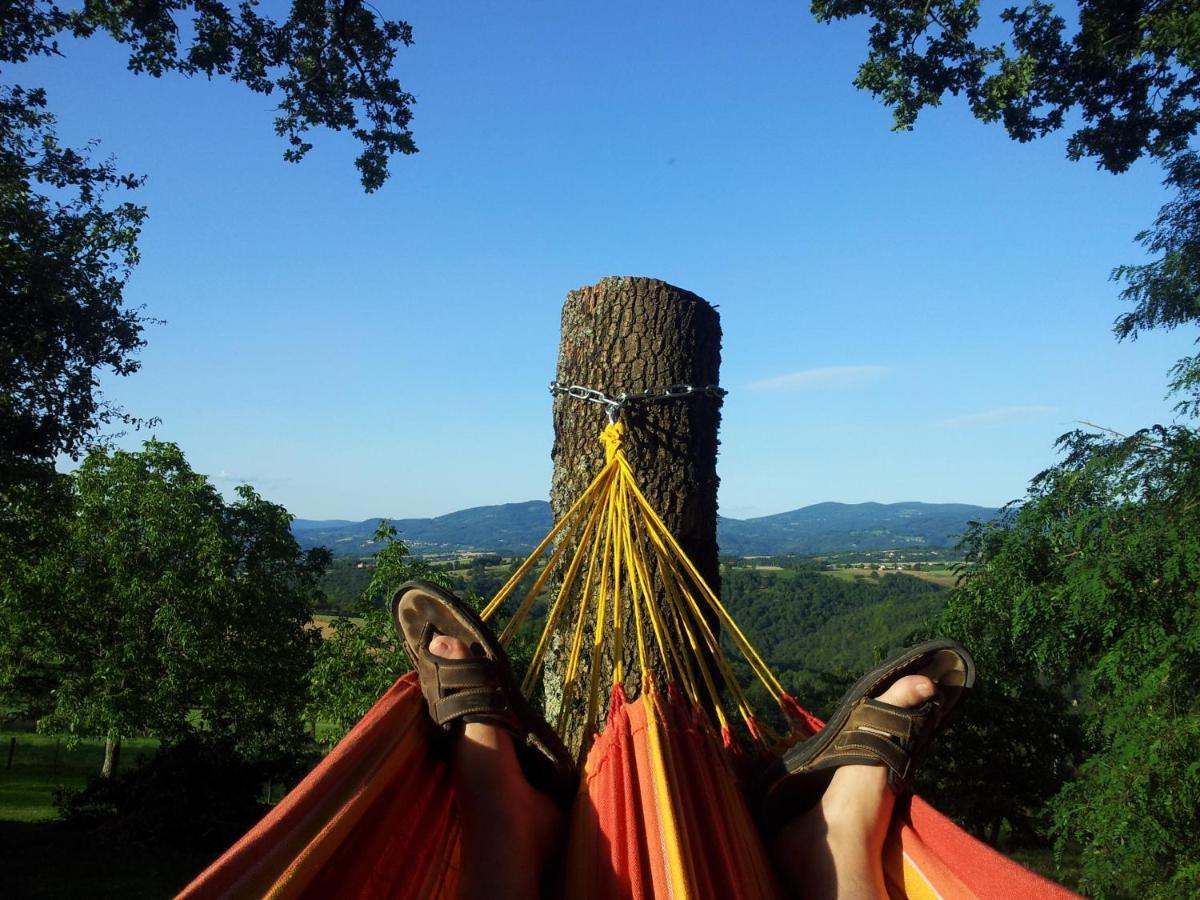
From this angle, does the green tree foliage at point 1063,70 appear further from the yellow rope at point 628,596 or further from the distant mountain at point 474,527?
the distant mountain at point 474,527

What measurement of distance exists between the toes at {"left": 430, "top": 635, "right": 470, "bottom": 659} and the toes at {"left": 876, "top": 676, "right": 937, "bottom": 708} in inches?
24.7

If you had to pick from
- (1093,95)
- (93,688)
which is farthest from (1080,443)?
(93,688)

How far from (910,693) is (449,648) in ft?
2.28

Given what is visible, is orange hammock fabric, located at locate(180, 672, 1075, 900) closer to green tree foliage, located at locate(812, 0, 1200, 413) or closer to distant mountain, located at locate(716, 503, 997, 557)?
green tree foliage, located at locate(812, 0, 1200, 413)

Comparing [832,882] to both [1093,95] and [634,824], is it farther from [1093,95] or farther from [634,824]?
[1093,95]

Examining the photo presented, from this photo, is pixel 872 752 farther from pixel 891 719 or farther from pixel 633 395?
pixel 633 395

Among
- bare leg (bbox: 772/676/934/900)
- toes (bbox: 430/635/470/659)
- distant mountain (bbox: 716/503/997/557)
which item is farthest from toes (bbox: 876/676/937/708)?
distant mountain (bbox: 716/503/997/557)

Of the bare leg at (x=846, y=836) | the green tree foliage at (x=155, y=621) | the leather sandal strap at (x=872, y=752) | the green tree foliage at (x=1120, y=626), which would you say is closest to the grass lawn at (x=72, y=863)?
the green tree foliage at (x=155, y=621)

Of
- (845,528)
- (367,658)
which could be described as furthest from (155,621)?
(845,528)

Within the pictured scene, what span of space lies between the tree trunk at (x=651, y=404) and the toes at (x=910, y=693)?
21.6 inches

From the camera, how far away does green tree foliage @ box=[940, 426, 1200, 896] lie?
3.40m

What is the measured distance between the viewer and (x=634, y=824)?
3.59 feet

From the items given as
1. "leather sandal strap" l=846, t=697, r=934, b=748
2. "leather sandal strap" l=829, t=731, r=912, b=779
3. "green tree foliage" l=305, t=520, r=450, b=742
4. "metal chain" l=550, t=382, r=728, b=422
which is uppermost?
"metal chain" l=550, t=382, r=728, b=422

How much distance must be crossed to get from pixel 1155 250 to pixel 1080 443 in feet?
7.00
